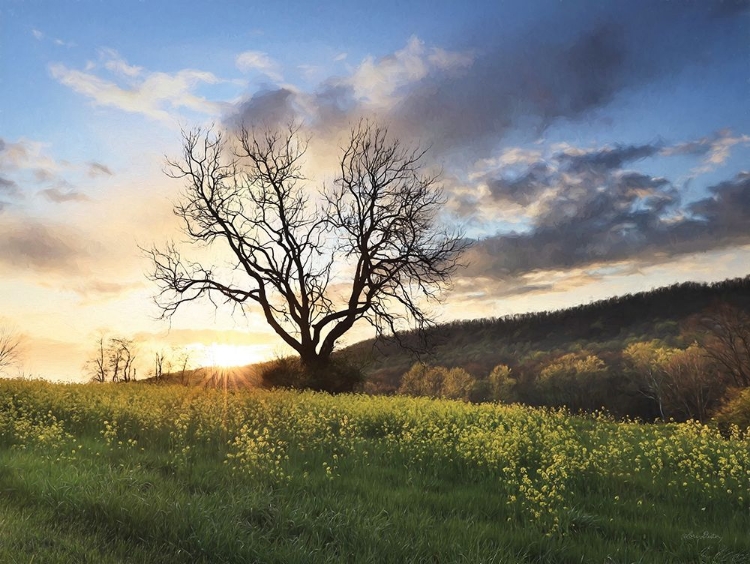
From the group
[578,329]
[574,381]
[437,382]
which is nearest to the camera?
[574,381]

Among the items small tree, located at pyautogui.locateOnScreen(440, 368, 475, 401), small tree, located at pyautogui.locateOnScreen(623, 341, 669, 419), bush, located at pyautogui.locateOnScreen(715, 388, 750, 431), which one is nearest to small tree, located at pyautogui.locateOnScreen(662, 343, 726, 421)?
small tree, located at pyautogui.locateOnScreen(623, 341, 669, 419)

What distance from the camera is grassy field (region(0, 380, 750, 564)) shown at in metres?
5.68

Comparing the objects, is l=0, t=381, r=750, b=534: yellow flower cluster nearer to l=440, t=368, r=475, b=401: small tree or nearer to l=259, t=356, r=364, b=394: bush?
l=259, t=356, r=364, b=394: bush

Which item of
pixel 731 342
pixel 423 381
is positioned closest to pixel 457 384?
pixel 423 381

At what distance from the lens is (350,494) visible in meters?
7.45

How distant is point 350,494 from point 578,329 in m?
78.6

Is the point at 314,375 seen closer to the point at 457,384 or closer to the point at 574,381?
the point at 574,381

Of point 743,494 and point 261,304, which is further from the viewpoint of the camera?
point 261,304

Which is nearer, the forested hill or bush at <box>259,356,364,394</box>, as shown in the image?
bush at <box>259,356,364,394</box>

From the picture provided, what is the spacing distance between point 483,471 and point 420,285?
60.9 feet

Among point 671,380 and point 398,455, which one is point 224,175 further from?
point 671,380

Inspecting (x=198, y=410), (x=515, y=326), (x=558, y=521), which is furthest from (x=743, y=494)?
(x=515, y=326)

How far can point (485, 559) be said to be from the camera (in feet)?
18.2

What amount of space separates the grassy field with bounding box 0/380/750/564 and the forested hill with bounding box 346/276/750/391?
179ft
